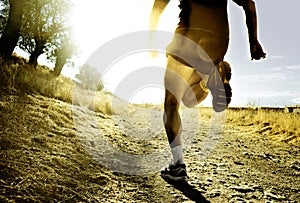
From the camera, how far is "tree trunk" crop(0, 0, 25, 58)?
8.77 metres

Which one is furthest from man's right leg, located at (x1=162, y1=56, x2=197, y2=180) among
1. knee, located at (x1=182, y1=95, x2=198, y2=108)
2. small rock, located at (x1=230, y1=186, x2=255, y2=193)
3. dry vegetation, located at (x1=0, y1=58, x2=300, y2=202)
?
small rock, located at (x1=230, y1=186, x2=255, y2=193)

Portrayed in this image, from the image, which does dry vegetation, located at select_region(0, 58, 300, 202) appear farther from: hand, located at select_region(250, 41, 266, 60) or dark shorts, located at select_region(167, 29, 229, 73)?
hand, located at select_region(250, 41, 266, 60)

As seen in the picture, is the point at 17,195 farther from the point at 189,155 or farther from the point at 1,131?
the point at 189,155

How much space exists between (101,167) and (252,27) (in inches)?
90.2

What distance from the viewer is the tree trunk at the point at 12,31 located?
8773 millimetres

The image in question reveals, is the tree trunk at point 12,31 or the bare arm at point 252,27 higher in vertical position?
the tree trunk at point 12,31

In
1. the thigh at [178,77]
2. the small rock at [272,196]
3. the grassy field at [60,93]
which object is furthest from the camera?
the grassy field at [60,93]

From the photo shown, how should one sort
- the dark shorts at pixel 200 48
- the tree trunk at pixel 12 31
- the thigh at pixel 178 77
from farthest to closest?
the tree trunk at pixel 12 31 < the thigh at pixel 178 77 < the dark shorts at pixel 200 48

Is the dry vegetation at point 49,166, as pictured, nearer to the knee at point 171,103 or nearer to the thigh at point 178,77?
the knee at point 171,103

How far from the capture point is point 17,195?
1.66 meters

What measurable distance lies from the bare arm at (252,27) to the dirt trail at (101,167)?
1447 mm

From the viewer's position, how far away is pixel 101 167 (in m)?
2.90

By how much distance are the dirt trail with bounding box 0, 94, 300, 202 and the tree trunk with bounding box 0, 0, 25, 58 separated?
578cm

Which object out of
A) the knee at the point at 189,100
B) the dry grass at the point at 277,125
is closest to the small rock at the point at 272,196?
the knee at the point at 189,100
